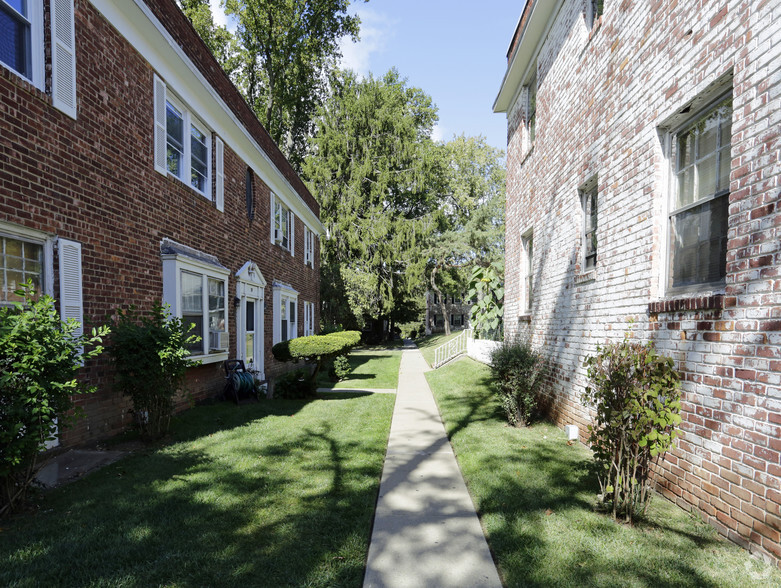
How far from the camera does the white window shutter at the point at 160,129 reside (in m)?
6.71

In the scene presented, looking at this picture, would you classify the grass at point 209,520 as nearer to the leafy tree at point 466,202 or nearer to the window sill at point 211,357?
the window sill at point 211,357

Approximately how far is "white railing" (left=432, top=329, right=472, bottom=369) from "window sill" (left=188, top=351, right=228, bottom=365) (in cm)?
976

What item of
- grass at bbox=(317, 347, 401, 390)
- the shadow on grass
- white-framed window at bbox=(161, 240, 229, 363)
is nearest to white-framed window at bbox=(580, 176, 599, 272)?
the shadow on grass

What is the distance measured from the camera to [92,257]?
208 inches

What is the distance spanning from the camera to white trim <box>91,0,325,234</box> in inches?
231

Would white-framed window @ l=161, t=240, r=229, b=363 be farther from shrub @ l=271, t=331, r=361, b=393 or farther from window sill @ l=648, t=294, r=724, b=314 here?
window sill @ l=648, t=294, r=724, b=314

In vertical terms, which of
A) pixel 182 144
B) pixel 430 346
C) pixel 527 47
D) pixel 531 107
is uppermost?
pixel 527 47

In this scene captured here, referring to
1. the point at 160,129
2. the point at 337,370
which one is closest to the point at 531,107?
the point at 160,129

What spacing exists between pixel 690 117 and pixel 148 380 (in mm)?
6380

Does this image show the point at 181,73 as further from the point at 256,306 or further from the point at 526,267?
the point at 526,267

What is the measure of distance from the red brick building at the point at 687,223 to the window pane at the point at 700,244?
1cm

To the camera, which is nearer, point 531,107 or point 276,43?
point 531,107

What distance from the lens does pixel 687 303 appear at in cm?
355

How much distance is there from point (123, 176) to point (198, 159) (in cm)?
260
